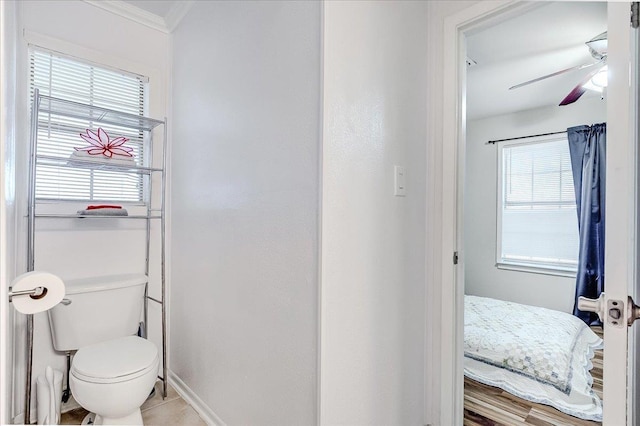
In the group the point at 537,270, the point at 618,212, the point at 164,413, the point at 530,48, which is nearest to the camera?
the point at 618,212

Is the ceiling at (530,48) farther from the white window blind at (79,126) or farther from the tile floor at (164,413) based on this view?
the tile floor at (164,413)

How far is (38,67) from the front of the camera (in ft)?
6.00

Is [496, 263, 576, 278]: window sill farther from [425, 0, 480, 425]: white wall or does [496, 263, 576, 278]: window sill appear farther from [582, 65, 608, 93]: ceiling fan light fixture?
[425, 0, 480, 425]: white wall

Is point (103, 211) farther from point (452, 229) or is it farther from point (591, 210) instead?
point (591, 210)

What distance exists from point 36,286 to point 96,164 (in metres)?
1.38

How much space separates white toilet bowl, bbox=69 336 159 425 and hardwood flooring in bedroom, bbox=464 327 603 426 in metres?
1.74

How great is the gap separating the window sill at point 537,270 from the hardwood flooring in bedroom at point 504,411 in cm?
181

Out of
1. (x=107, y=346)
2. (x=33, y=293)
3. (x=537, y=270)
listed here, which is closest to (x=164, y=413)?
(x=107, y=346)

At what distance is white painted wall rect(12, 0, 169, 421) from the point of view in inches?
68.4

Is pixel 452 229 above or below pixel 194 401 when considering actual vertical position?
above

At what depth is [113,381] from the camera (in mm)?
1482

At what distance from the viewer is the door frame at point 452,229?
1.54 metres

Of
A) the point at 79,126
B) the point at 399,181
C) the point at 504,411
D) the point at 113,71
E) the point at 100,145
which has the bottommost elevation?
the point at 504,411

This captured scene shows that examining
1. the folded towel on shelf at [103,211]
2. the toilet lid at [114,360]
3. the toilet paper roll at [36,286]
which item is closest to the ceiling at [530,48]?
the folded towel on shelf at [103,211]
